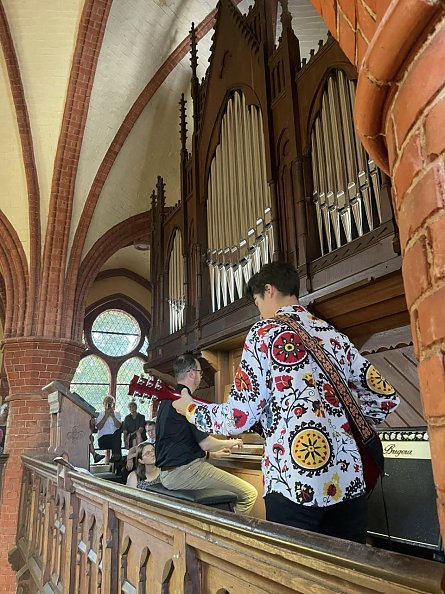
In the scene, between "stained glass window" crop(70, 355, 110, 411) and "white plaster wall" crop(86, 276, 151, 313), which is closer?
Result: "stained glass window" crop(70, 355, 110, 411)

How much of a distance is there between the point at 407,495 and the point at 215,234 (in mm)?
4023

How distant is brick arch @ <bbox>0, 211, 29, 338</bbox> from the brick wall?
8.56 m

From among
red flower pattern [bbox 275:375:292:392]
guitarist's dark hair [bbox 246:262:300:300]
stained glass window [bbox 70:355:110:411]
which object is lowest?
red flower pattern [bbox 275:375:292:392]

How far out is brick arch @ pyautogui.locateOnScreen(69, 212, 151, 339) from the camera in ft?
29.2

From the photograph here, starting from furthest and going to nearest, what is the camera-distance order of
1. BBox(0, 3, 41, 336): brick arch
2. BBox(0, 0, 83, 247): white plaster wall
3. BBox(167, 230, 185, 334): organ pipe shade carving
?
BBox(0, 3, 41, 336): brick arch, BBox(0, 0, 83, 247): white plaster wall, BBox(167, 230, 185, 334): organ pipe shade carving

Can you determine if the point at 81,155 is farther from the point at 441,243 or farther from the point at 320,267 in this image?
the point at 441,243

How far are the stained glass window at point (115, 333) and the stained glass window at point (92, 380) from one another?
1.27 ft

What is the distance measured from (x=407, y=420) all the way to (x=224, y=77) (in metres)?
4.29

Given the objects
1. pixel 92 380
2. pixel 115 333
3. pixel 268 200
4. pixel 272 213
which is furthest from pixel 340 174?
pixel 115 333

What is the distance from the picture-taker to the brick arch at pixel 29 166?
7609 mm

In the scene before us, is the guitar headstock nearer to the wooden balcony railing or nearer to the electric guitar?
the electric guitar

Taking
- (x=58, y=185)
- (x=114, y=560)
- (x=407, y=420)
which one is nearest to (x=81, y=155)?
(x=58, y=185)

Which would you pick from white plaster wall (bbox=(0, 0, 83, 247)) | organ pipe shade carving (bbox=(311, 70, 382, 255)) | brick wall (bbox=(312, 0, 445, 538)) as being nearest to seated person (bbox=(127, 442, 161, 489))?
organ pipe shade carving (bbox=(311, 70, 382, 255))

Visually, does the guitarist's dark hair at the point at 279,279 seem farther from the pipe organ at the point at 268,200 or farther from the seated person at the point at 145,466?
the seated person at the point at 145,466
